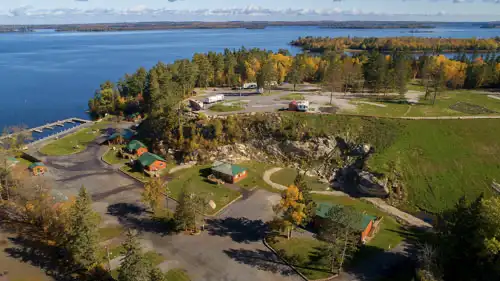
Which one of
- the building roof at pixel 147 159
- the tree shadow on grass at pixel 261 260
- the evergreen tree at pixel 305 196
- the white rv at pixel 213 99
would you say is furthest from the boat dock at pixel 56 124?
the evergreen tree at pixel 305 196

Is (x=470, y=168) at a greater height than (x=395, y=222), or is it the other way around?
(x=470, y=168)

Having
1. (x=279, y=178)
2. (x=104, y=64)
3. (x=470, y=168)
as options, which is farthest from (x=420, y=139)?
(x=104, y=64)

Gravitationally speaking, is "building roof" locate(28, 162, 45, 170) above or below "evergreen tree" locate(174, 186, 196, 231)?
below

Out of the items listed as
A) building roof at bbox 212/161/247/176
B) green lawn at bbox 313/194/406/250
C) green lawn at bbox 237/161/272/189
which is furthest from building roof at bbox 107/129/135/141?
green lawn at bbox 313/194/406/250

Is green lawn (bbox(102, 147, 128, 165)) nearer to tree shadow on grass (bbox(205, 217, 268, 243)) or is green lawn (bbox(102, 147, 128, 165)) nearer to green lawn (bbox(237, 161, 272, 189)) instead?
green lawn (bbox(237, 161, 272, 189))

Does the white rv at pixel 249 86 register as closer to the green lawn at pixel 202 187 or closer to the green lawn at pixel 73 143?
the green lawn at pixel 73 143

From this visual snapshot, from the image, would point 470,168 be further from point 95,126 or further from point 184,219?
point 95,126
